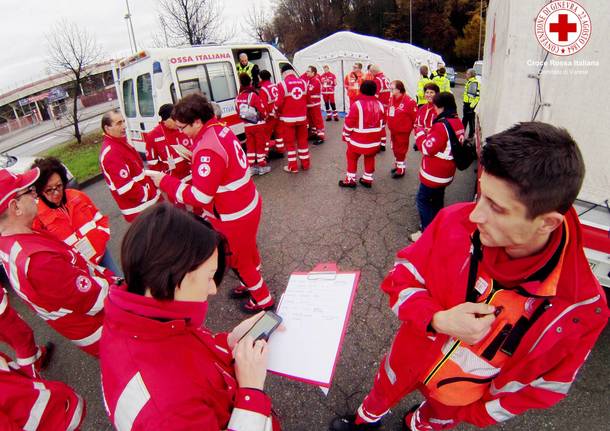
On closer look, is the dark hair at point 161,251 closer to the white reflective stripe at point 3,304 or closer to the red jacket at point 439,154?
the white reflective stripe at point 3,304

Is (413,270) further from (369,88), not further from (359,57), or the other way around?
(359,57)

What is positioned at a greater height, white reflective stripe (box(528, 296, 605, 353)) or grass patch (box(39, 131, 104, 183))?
white reflective stripe (box(528, 296, 605, 353))

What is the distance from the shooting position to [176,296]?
111cm

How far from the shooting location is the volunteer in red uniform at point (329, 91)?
36.5 feet

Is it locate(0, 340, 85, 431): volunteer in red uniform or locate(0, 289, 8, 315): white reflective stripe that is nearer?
locate(0, 340, 85, 431): volunteer in red uniform

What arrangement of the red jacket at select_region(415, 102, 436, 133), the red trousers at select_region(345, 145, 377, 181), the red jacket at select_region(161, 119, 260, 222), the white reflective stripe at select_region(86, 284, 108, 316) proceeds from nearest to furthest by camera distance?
the white reflective stripe at select_region(86, 284, 108, 316)
the red jacket at select_region(161, 119, 260, 222)
the red jacket at select_region(415, 102, 436, 133)
the red trousers at select_region(345, 145, 377, 181)

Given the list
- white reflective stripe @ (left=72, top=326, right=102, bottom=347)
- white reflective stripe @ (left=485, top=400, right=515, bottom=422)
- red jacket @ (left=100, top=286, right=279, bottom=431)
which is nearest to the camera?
red jacket @ (left=100, top=286, right=279, bottom=431)

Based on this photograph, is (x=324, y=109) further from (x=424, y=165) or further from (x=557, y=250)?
(x=557, y=250)

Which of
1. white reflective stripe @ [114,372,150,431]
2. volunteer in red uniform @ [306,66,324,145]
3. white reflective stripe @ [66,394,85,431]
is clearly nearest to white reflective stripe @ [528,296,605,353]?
white reflective stripe @ [114,372,150,431]

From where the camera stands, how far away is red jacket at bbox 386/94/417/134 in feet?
19.3

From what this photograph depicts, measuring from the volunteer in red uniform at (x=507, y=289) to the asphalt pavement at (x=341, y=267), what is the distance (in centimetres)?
112

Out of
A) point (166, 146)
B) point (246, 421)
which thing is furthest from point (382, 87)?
point (246, 421)

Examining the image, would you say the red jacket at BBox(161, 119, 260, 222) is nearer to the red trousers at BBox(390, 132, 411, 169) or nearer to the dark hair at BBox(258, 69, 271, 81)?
the red trousers at BBox(390, 132, 411, 169)

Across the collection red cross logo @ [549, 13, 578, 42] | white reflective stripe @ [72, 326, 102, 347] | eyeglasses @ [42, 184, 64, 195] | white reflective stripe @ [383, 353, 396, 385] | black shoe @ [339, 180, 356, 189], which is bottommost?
black shoe @ [339, 180, 356, 189]
